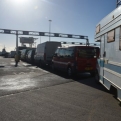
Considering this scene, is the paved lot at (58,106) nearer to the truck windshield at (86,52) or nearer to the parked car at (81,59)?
the parked car at (81,59)

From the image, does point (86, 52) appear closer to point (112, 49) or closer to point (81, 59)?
point (81, 59)

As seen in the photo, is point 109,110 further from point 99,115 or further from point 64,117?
point 64,117

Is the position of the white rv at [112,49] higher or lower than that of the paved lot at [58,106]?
higher

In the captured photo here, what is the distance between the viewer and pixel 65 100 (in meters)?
6.61

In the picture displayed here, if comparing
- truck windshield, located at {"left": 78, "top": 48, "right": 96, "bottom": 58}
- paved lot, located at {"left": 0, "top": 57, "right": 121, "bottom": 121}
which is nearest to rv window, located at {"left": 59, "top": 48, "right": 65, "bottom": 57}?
truck windshield, located at {"left": 78, "top": 48, "right": 96, "bottom": 58}

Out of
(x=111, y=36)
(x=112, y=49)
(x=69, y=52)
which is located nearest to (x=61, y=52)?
(x=69, y=52)

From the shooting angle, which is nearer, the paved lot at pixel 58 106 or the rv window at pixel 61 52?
the paved lot at pixel 58 106

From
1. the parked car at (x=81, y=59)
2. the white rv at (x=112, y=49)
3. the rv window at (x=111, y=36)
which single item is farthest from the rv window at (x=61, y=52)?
the rv window at (x=111, y=36)

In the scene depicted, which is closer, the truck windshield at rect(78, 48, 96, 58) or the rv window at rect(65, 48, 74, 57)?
the truck windshield at rect(78, 48, 96, 58)

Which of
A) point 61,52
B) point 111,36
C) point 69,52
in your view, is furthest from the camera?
point 61,52

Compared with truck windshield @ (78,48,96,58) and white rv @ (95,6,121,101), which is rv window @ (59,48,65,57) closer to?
truck windshield @ (78,48,96,58)

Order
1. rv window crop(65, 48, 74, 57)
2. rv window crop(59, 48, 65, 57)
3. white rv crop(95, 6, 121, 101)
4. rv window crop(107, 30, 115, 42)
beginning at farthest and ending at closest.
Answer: rv window crop(59, 48, 65, 57) < rv window crop(65, 48, 74, 57) < rv window crop(107, 30, 115, 42) < white rv crop(95, 6, 121, 101)

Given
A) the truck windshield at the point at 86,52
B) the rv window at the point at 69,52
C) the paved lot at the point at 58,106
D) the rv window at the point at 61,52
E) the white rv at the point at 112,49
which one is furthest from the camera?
the rv window at the point at 61,52

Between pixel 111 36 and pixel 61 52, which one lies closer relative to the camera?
pixel 111 36
